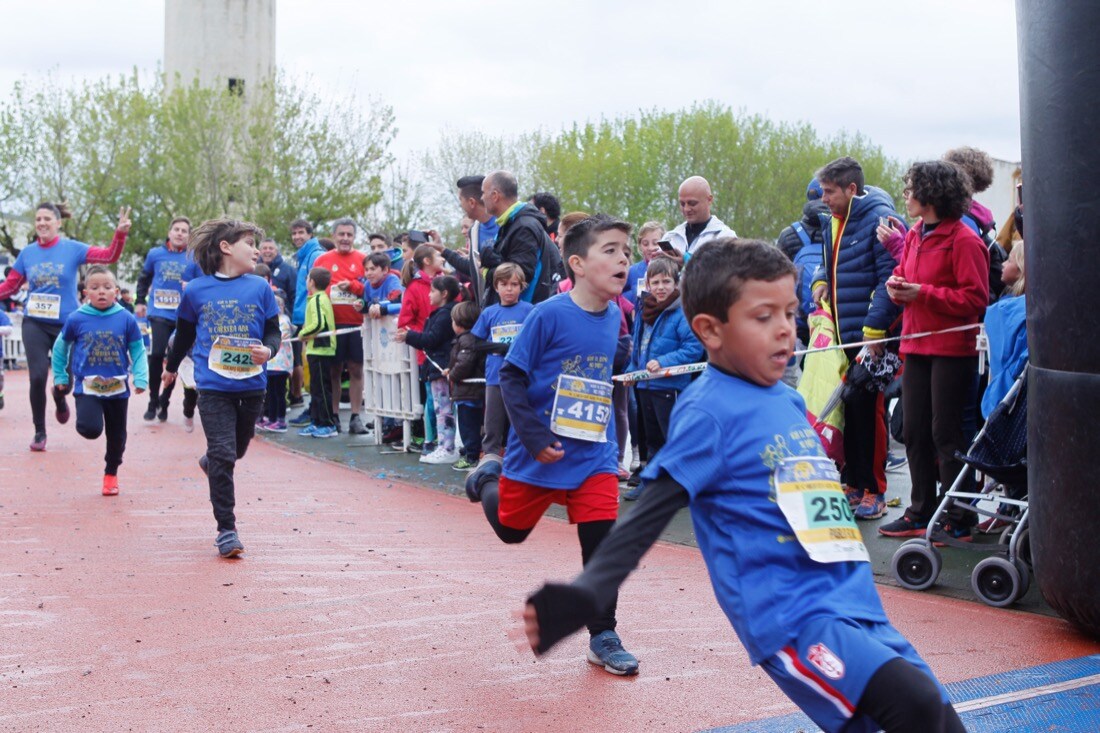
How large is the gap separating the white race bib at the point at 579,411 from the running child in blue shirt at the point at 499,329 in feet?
11.6

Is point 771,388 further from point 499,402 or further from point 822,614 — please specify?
point 499,402

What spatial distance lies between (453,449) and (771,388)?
917 centimetres

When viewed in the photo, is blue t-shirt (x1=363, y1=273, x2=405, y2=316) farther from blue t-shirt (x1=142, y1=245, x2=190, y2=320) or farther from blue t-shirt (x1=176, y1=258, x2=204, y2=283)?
blue t-shirt (x1=142, y1=245, x2=190, y2=320)

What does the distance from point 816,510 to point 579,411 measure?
242 cm

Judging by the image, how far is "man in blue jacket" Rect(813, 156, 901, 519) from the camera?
27.2ft

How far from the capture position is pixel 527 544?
8391 millimetres

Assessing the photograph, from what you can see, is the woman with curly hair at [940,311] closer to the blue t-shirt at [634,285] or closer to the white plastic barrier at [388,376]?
the blue t-shirt at [634,285]

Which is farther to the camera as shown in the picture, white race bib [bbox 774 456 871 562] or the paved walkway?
the paved walkway

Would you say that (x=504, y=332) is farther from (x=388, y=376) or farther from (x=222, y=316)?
(x=388, y=376)

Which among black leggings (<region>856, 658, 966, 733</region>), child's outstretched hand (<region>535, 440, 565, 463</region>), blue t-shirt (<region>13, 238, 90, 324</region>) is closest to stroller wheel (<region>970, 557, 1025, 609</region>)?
child's outstretched hand (<region>535, 440, 565, 463</region>)

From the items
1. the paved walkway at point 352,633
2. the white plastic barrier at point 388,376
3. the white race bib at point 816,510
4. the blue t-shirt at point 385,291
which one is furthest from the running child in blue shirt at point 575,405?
the blue t-shirt at point 385,291

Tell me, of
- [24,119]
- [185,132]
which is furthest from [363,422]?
[24,119]

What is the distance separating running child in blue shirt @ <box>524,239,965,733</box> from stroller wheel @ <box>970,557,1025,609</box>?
11.7ft

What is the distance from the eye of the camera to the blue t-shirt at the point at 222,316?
7863 mm
